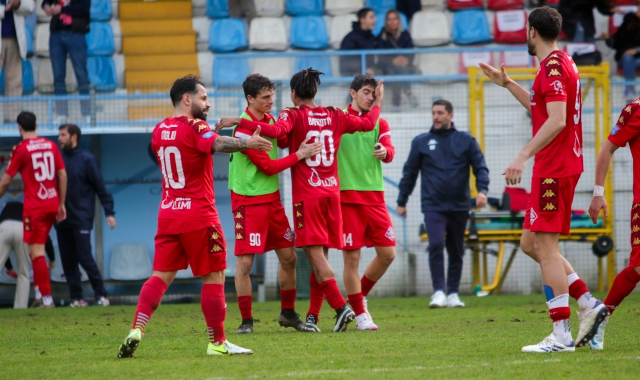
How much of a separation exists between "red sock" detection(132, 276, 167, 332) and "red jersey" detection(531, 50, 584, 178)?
2.50 meters

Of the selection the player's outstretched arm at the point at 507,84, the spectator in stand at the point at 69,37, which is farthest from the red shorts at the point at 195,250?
the spectator in stand at the point at 69,37

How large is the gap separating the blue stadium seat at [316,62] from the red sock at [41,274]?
4.39 metres

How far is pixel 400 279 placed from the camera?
1259 cm

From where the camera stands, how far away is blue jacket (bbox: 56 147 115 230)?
466 inches

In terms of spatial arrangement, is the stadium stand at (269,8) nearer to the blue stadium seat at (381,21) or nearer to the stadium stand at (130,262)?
the blue stadium seat at (381,21)

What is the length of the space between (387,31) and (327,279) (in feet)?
26.9

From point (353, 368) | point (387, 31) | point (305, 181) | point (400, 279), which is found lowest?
point (400, 279)

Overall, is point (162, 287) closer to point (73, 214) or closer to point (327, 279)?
point (327, 279)

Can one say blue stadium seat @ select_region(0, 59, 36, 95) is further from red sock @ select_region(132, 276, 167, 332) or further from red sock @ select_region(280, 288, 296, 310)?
red sock @ select_region(132, 276, 167, 332)

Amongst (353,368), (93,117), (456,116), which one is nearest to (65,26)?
(93,117)

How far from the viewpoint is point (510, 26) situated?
1590 centimetres

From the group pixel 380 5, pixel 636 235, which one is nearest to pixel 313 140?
pixel 636 235

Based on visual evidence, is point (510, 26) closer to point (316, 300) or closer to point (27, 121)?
point (27, 121)

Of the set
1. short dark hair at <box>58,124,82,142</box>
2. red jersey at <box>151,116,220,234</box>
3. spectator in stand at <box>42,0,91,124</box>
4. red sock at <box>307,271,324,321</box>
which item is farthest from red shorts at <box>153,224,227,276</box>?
spectator in stand at <box>42,0,91,124</box>
